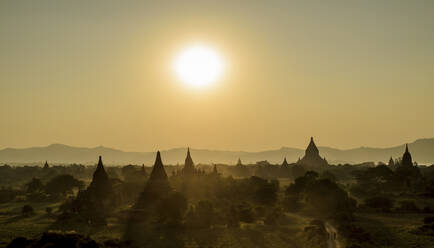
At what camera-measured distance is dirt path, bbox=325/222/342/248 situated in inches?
1550

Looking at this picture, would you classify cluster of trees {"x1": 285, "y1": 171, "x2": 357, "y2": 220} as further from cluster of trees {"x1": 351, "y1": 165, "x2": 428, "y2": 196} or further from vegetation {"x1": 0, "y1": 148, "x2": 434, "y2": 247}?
cluster of trees {"x1": 351, "y1": 165, "x2": 428, "y2": 196}

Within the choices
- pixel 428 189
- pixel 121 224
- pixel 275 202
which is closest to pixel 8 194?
pixel 121 224

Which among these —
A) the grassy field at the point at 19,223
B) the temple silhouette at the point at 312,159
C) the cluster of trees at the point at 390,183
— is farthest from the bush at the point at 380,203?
the temple silhouette at the point at 312,159

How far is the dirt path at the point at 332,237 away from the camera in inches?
1550

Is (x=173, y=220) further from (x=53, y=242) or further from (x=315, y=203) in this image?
(x=315, y=203)

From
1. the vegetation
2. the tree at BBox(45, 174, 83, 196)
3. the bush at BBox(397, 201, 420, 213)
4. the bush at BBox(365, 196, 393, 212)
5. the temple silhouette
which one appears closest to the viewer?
the vegetation

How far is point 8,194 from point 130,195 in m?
21.1

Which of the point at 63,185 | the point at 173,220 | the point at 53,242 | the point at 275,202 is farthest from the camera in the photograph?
the point at 63,185

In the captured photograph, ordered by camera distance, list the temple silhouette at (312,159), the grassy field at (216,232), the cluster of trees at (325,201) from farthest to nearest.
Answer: the temple silhouette at (312,159), the cluster of trees at (325,201), the grassy field at (216,232)

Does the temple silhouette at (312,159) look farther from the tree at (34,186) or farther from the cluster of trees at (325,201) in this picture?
the tree at (34,186)

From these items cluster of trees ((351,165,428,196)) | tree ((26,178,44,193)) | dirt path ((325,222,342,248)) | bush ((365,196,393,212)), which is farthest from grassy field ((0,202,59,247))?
cluster of trees ((351,165,428,196))

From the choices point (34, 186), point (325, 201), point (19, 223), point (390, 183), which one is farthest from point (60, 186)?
point (390, 183)

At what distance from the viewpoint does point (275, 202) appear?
6438cm

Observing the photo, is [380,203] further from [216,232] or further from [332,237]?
[216,232]
